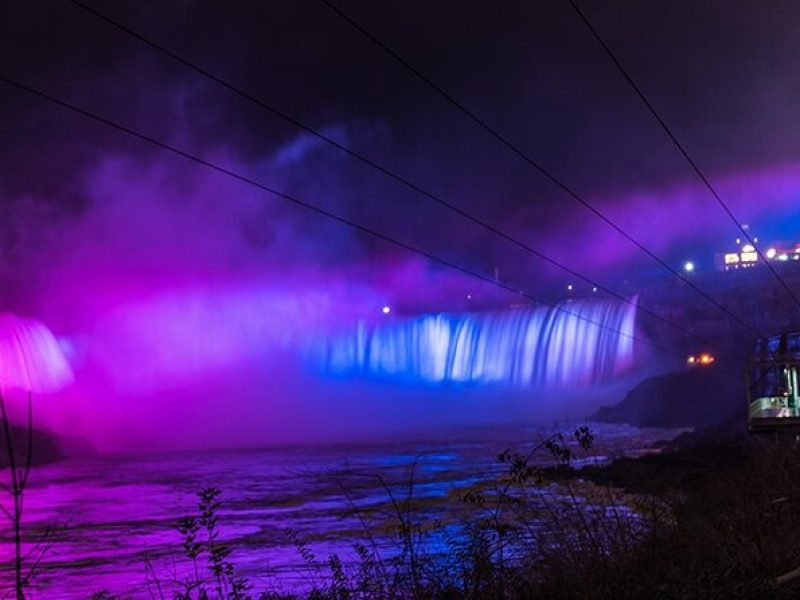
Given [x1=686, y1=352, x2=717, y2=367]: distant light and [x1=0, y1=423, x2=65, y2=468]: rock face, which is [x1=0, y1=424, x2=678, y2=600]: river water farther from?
[x1=686, y1=352, x2=717, y2=367]: distant light

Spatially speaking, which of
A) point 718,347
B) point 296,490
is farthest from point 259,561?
point 718,347

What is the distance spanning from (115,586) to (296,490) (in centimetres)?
2761

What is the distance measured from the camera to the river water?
21.3 meters

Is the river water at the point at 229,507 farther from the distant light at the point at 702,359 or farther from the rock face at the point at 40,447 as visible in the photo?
the distant light at the point at 702,359

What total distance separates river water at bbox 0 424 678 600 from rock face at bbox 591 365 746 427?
2109cm

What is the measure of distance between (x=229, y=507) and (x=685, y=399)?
84.7 meters

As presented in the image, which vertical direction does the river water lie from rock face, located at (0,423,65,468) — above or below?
above

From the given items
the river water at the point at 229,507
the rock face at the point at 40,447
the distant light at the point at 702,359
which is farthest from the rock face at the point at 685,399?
the rock face at the point at 40,447

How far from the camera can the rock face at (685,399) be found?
10131 cm

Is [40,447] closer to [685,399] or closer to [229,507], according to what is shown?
[229,507]

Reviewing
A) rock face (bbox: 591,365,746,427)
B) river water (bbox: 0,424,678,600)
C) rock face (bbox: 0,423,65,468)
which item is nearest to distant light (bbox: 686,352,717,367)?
rock face (bbox: 591,365,746,427)

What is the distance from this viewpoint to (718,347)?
398 ft

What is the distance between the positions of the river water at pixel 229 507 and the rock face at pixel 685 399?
21.1 metres

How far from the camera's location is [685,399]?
107250 millimetres
